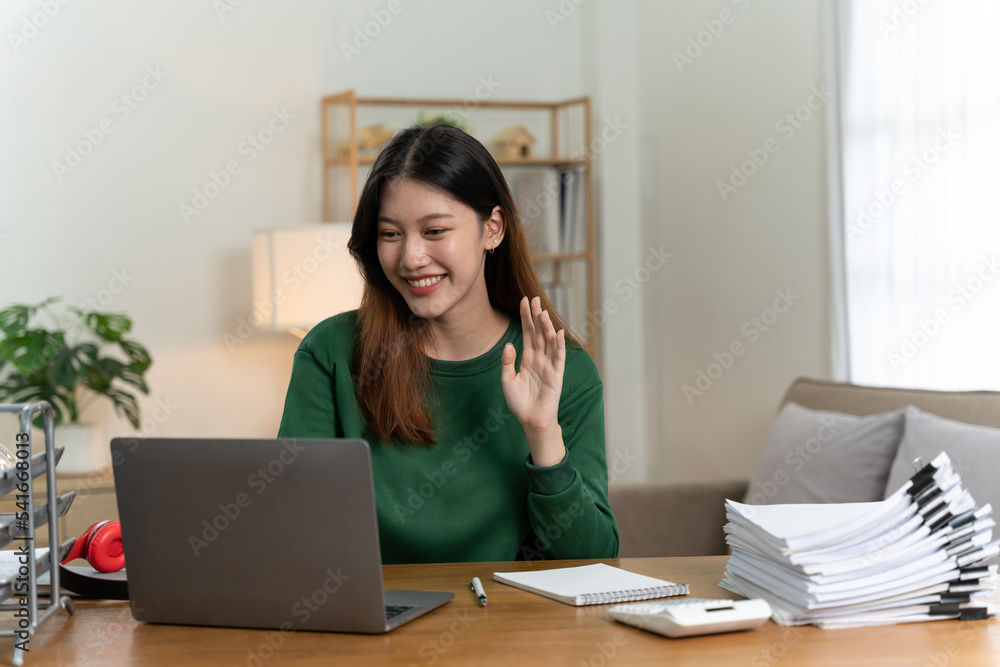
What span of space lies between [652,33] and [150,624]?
321 centimetres

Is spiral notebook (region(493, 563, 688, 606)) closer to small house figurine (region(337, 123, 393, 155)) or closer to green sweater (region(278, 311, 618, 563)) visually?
green sweater (region(278, 311, 618, 563))

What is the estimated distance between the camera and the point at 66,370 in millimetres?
3023

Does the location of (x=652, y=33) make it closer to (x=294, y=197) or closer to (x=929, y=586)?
(x=294, y=197)

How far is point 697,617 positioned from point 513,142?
2.98 m

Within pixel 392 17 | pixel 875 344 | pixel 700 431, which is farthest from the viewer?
pixel 392 17

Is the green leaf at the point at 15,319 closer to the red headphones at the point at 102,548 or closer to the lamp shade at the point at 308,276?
the lamp shade at the point at 308,276

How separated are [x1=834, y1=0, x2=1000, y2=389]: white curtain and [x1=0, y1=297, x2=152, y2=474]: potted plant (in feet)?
7.35

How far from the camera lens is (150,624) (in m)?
1.04

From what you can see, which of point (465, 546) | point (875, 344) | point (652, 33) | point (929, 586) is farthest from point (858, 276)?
point (929, 586)

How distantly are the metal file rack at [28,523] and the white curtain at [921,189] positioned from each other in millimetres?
2057

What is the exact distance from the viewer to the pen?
3.61ft

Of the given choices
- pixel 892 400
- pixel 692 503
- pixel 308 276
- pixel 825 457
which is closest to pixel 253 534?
pixel 825 457

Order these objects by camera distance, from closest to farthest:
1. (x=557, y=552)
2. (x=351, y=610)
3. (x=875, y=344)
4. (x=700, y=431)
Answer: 1. (x=351, y=610)
2. (x=557, y=552)
3. (x=875, y=344)
4. (x=700, y=431)

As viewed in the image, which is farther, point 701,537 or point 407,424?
point 701,537
